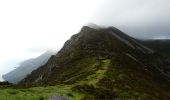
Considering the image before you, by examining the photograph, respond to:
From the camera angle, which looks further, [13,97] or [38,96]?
[38,96]

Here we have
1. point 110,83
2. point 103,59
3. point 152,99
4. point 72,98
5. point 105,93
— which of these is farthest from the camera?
point 103,59

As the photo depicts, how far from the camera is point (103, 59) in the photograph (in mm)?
166375

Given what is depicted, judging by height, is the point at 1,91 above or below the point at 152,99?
above

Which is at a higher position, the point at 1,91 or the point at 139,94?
the point at 1,91

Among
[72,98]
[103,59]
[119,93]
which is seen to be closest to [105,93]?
[119,93]

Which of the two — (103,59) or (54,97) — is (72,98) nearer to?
(54,97)

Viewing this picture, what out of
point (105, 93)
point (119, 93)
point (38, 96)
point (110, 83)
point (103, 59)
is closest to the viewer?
point (38, 96)

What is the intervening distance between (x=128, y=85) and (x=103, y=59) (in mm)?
58657

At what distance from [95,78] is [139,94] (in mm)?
19488

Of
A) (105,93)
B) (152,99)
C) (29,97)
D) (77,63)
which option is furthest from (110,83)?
(77,63)

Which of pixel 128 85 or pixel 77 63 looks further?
pixel 77 63

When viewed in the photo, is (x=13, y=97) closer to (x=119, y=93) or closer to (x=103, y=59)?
(x=119, y=93)

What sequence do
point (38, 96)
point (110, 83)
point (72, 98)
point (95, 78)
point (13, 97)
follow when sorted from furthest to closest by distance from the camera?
point (95, 78), point (110, 83), point (72, 98), point (38, 96), point (13, 97)

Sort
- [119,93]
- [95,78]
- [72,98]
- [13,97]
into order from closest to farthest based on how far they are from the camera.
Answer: [13,97], [72,98], [119,93], [95,78]
